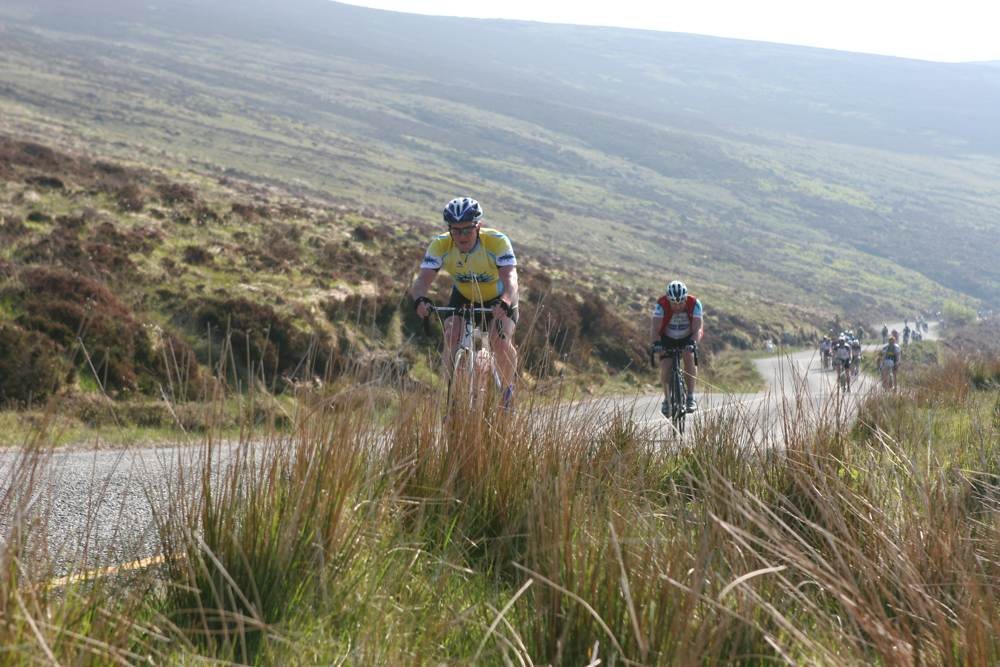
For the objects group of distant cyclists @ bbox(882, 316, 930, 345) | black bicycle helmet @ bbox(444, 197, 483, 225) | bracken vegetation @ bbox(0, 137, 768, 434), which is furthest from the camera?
group of distant cyclists @ bbox(882, 316, 930, 345)

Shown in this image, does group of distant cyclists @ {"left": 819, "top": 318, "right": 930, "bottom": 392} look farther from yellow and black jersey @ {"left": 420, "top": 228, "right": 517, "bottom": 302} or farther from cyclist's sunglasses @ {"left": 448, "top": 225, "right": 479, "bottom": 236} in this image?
cyclist's sunglasses @ {"left": 448, "top": 225, "right": 479, "bottom": 236}

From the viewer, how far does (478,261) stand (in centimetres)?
722

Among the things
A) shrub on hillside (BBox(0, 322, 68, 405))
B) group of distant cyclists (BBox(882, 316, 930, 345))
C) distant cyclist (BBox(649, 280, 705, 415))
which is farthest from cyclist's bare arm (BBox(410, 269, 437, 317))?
group of distant cyclists (BBox(882, 316, 930, 345))

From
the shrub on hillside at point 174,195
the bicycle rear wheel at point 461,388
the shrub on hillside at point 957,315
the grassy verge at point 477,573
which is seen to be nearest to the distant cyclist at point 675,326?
the bicycle rear wheel at point 461,388

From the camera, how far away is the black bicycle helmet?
6859 mm

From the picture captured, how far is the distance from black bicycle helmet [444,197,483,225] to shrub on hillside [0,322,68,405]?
5535 mm

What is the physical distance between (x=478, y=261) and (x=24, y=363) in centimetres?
621

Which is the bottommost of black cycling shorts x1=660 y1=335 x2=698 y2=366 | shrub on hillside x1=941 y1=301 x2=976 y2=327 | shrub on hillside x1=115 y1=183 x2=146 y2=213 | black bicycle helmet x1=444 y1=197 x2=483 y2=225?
shrub on hillside x1=941 y1=301 x2=976 y2=327

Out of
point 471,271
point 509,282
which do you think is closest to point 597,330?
point 509,282

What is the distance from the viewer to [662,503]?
14.6ft

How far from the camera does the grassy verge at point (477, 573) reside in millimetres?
2184

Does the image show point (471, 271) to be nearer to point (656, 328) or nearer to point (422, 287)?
point (422, 287)

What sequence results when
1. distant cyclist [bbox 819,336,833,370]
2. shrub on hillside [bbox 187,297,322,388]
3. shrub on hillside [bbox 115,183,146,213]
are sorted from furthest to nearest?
1. shrub on hillside [bbox 115,183,146,213]
2. shrub on hillside [bbox 187,297,322,388]
3. distant cyclist [bbox 819,336,833,370]

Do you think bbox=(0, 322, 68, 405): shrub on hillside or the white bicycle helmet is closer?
the white bicycle helmet
